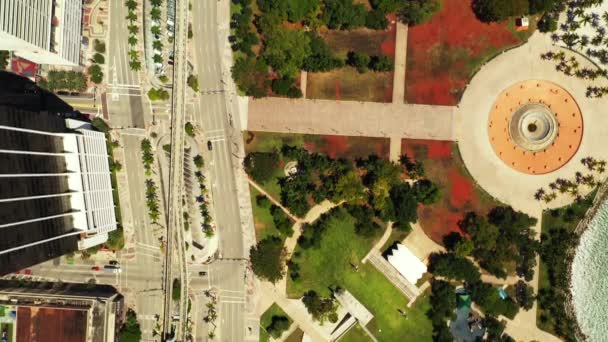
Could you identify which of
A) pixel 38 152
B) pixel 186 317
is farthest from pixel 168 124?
pixel 186 317

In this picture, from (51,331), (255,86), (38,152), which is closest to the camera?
(38,152)

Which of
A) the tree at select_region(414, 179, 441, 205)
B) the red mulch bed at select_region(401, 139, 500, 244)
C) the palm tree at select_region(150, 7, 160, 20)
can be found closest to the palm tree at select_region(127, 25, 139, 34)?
the palm tree at select_region(150, 7, 160, 20)

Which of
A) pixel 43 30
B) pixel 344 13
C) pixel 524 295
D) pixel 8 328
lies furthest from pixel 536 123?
pixel 8 328

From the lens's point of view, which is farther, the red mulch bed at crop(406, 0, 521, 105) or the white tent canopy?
the red mulch bed at crop(406, 0, 521, 105)

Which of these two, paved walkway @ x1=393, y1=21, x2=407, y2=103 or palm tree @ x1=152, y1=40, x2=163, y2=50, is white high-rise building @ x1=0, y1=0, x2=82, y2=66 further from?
paved walkway @ x1=393, y1=21, x2=407, y2=103

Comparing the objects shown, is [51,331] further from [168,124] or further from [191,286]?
[168,124]
